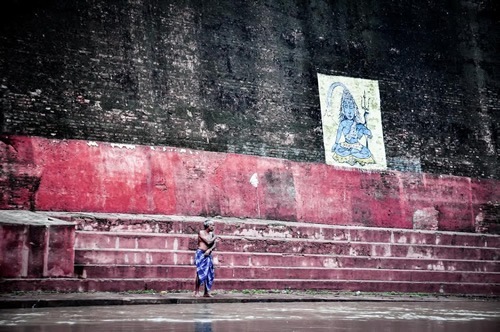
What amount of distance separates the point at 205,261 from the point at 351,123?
6701mm

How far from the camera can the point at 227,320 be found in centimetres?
629

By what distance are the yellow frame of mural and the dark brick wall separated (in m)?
0.25

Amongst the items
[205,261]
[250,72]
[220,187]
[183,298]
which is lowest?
[183,298]

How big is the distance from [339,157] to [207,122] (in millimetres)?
3347

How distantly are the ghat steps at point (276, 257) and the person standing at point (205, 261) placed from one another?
26.8 inches

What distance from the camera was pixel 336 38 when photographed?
1608cm

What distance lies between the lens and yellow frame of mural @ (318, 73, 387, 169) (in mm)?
14797

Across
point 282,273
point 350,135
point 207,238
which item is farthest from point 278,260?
point 350,135

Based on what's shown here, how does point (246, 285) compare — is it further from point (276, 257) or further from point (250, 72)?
point (250, 72)

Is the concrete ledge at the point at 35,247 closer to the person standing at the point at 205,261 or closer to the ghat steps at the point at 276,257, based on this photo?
the ghat steps at the point at 276,257

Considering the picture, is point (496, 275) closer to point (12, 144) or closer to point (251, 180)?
point (251, 180)

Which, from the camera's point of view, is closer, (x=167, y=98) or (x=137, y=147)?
(x=137, y=147)

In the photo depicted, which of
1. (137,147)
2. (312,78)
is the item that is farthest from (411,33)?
(137,147)

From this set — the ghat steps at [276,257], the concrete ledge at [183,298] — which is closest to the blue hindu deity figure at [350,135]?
the ghat steps at [276,257]
